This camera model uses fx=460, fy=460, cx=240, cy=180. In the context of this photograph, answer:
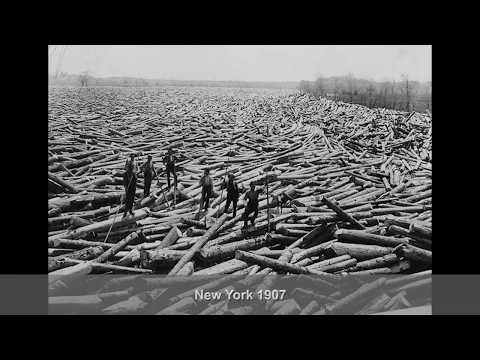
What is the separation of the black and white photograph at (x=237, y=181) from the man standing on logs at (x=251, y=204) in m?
0.01

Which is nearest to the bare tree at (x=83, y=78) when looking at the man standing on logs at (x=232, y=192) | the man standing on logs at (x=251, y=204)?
the man standing on logs at (x=232, y=192)

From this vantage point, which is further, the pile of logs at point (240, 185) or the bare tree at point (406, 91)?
the bare tree at point (406, 91)

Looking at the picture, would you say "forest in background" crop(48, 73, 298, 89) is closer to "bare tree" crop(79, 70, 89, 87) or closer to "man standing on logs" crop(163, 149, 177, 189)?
"bare tree" crop(79, 70, 89, 87)

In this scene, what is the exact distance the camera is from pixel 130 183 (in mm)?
4258

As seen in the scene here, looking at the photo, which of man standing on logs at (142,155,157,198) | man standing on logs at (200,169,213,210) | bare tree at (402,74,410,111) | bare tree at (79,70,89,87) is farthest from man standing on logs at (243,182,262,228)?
bare tree at (79,70,89,87)

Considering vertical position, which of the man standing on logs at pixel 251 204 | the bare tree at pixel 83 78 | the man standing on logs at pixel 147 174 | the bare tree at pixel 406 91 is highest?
the bare tree at pixel 83 78

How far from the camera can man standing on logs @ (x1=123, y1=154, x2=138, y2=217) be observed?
4234 millimetres

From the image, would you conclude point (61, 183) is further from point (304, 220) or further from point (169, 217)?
point (304, 220)

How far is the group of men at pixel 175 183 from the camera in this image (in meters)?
4.25

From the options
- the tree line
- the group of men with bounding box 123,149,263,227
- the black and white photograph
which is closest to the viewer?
the black and white photograph

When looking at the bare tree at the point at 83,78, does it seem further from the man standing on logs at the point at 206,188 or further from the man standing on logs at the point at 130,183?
the man standing on logs at the point at 206,188

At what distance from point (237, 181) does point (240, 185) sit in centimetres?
5

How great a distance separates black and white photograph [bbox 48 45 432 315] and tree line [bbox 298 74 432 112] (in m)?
0.01

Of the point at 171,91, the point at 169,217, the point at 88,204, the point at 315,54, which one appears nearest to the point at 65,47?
the point at 171,91
